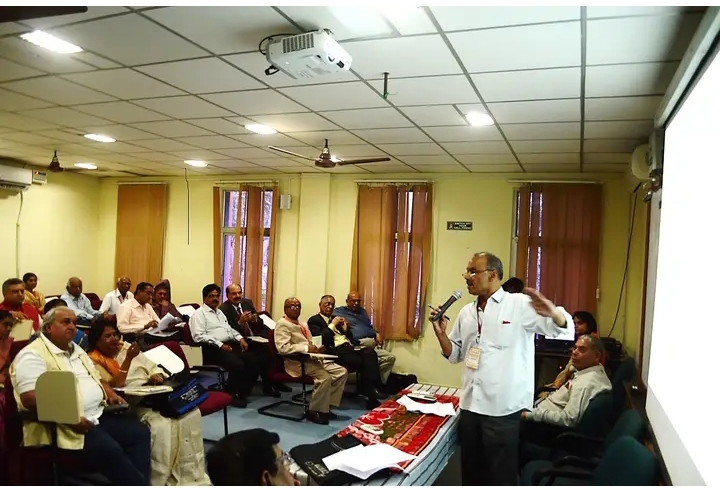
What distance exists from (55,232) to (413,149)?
5.58 m

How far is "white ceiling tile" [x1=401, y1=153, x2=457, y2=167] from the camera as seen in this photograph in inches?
211

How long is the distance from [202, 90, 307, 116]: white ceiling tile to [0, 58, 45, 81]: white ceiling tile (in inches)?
39.9

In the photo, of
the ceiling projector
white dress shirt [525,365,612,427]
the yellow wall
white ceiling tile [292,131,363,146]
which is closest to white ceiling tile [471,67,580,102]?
the ceiling projector

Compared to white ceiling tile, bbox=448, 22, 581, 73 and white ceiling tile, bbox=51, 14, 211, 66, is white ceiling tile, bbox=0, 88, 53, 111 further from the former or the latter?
white ceiling tile, bbox=448, 22, 581, 73

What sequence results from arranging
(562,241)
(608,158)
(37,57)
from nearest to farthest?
(37,57)
(608,158)
(562,241)

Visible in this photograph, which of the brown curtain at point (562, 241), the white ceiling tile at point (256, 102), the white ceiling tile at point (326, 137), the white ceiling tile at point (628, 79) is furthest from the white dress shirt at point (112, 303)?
the white ceiling tile at point (628, 79)

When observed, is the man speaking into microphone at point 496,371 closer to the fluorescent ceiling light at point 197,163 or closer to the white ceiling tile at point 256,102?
the white ceiling tile at point 256,102

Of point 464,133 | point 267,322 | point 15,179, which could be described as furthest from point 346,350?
point 15,179

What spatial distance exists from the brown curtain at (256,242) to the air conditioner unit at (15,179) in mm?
2760

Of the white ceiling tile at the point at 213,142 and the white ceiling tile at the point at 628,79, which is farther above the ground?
the white ceiling tile at the point at 628,79

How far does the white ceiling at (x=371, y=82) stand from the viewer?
2.28 metres

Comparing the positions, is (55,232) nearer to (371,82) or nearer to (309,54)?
(371,82)

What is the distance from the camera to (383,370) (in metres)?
5.98

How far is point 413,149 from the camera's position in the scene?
5.01 m
